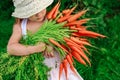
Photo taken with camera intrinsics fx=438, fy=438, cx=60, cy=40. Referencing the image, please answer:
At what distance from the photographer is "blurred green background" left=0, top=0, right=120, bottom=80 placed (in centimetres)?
441

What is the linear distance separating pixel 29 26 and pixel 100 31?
157 cm

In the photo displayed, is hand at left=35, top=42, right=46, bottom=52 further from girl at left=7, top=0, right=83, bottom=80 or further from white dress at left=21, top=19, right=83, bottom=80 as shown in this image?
white dress at left=21, top=19, right=83, bottom=80

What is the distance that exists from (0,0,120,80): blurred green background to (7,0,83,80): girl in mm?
1037

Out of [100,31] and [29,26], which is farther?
[100,31]

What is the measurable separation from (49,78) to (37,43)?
0.35m

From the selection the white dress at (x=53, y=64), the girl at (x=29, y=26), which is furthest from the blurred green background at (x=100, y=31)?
the girl at (x=29, y=26)

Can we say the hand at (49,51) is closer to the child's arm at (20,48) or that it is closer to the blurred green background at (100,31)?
the child's arm at (20,48)

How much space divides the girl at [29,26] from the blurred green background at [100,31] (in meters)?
1.04

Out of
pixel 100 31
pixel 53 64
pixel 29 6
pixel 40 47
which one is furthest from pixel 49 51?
pixel 100 31

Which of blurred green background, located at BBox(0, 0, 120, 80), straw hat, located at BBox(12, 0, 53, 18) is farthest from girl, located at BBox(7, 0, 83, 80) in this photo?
blurred green background, located at BBox(0, 0, 120, 80)

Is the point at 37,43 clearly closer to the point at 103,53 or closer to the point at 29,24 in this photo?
A: the point at 29,24

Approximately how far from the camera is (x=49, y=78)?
3523mm

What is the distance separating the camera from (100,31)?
4.80 m

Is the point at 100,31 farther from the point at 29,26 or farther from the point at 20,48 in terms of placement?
the point at 20,48
